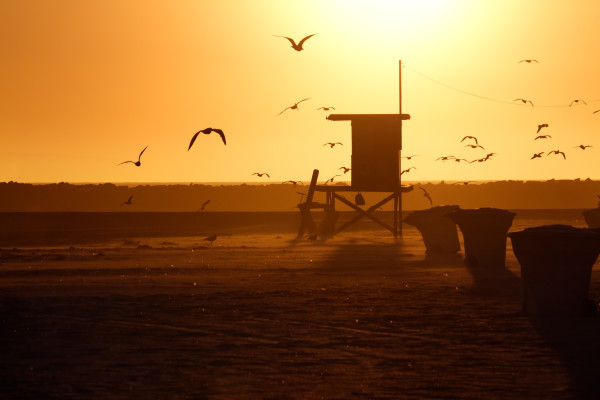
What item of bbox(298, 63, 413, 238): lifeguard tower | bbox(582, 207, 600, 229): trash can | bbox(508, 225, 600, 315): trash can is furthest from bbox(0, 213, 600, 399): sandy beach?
bbox(298, 63, 413, 238): lifeguard tower

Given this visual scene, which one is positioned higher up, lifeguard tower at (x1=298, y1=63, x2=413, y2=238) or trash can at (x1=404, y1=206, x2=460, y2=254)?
lifeguard tower at (x1=298, y1=63, x2=413, y2=238)

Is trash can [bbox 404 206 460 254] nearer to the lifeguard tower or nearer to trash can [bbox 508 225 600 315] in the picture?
the lifeguard tower

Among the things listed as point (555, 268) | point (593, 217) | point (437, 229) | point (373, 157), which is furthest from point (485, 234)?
point (373, 157)

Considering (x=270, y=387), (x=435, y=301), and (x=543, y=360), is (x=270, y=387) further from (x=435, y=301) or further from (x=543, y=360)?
(x=435, y=301)

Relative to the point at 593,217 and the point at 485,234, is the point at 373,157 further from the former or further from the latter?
the point at 485,234

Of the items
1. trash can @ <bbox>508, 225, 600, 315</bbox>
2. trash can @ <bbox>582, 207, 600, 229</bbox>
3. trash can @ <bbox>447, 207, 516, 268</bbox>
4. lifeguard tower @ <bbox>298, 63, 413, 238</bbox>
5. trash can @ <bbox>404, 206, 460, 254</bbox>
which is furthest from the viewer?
lifeguard tower @ <bbox>298, 63, 413, 238</bbox>

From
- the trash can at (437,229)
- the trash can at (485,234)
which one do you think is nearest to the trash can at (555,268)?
the trash can at (485,234)

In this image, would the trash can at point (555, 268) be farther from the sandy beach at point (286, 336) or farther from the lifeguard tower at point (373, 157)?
the lifeguard tower at point (373, 157)

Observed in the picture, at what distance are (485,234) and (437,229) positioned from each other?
5.31 meters

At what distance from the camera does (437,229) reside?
92.5 ft

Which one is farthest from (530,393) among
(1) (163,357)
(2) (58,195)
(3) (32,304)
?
(2) (58,195)

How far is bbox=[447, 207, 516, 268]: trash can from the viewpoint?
74.5 ft

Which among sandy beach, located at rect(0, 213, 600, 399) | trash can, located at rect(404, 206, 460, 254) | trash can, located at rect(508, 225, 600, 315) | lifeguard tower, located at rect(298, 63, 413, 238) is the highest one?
lifeguard tower, located at rect(298, 63, 413, 238)

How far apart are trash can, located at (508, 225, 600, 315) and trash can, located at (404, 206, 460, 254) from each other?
42.8 ft
